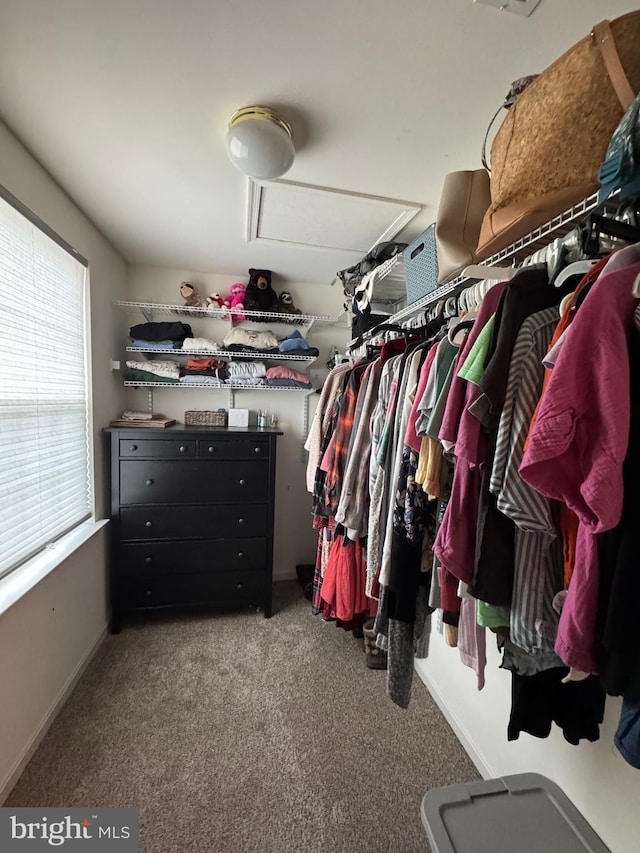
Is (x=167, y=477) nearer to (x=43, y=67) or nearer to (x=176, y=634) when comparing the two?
(x=176, y=634)

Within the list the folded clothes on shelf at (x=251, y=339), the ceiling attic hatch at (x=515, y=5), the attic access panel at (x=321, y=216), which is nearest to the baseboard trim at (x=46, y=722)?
the folded clothes on shelf at (x=251, y=339)

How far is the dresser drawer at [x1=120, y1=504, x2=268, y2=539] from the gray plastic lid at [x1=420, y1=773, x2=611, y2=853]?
1530 millimetres

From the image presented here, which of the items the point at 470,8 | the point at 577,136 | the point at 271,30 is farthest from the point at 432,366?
the point at 271,30

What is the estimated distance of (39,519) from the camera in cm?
149

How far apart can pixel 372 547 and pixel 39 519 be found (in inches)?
55.1

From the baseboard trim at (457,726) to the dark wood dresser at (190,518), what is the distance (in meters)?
1.02

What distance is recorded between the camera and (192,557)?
2.17 metres

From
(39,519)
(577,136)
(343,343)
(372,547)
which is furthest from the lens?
(343,343)

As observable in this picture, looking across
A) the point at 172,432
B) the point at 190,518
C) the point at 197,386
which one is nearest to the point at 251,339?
the point at 197,386

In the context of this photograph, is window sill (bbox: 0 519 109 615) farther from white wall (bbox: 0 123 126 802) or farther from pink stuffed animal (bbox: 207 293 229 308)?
pink stuffed animal (bbox: 207 293 229 308)

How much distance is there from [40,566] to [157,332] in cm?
141

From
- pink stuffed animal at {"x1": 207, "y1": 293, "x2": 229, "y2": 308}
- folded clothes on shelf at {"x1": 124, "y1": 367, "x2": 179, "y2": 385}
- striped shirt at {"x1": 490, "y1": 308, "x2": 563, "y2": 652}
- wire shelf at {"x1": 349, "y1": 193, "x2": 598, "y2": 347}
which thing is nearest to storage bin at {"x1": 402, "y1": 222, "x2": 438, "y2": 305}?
wire shelf at {"x1": 349, "y1": 193, "x2": 598, "y2": 347}

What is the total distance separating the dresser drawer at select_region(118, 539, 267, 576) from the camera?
2090mm

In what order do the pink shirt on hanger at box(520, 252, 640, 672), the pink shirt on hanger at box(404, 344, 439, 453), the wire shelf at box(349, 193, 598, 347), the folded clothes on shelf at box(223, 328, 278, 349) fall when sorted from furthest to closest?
1. the folded clothes on shelf at box(223, 328, 278, 349)
2. the pink shirt on hanger at box(404, 344, 439, 453)
3. the wire shelf at box(349, 193, 598, 347)
4. the pink shirt on hanger at box(520, 252, 640, 672)
